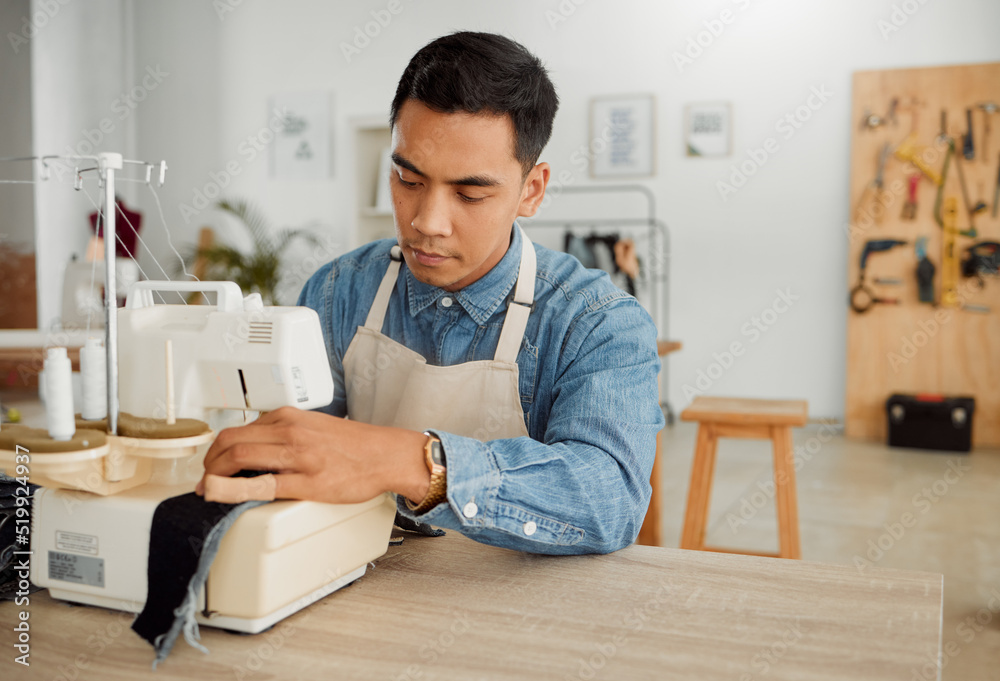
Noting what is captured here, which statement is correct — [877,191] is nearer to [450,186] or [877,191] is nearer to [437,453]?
[450,186]

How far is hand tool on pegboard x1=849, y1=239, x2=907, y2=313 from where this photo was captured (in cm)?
515

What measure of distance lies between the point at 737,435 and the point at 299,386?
209 cm

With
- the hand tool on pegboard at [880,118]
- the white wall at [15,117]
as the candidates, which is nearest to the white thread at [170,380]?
the hand tool on pegboard at [880,118]

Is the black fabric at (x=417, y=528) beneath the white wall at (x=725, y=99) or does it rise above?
beneath

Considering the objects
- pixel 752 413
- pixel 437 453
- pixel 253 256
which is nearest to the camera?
pixel 437 453

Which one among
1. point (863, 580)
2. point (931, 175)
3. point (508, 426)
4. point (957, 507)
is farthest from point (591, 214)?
point (863, 580)

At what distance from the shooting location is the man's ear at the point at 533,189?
1399 millimetres

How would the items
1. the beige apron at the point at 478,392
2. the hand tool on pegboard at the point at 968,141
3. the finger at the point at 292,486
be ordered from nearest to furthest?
the finger at the point at 292,486 → the beige apron at the point at 478,392 → the hand tool on pegboard at the point at 968,141

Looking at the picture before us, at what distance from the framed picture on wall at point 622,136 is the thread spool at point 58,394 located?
5172 millimetres

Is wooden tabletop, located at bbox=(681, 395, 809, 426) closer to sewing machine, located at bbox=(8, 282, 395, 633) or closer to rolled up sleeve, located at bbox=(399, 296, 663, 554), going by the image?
rolled up sleeve, located at bbox=(399, 296, 663, 554)

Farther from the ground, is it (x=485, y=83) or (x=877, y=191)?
(x=877, y=191)

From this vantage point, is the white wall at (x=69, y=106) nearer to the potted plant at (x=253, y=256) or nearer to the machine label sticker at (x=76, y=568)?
the potted plant at (x=253, y=256)

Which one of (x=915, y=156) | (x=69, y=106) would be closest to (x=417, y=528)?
(x=915, y=156)

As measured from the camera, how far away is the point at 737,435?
2.81m
